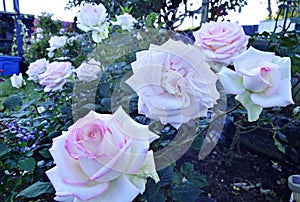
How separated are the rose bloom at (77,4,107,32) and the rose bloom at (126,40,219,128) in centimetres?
58

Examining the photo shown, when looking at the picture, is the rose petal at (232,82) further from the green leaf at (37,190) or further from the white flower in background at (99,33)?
the white flower in background at (99,33)

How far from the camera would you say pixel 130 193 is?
318 mm

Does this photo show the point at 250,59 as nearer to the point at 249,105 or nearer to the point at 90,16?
the point at 249,105

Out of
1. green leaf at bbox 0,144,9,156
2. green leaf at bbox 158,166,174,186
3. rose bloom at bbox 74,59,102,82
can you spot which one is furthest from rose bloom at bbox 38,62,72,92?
green leaf at bbox 158,166,174,186

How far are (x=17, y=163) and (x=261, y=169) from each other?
4.70ft

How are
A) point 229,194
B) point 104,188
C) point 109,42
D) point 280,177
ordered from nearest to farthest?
point 104,188 → point 109,42 → point 229,194 → point 280,177

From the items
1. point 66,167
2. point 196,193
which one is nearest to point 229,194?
point 196,193

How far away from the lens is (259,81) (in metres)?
0.37

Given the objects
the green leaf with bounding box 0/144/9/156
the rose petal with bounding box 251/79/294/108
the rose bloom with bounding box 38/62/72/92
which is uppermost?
the rose petal with bounding box 251/79/294/108

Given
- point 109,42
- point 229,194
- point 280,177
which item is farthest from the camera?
point 280,177

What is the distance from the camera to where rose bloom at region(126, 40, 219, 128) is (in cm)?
38

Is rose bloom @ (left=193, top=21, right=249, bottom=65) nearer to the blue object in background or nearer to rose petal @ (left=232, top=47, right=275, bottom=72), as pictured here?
rose petal @ (left=232, top=47, right=275, bottom=72)

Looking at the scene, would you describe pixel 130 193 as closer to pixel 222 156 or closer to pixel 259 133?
pixel 222 156

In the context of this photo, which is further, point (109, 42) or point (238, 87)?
point (109, 42)
